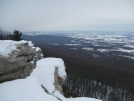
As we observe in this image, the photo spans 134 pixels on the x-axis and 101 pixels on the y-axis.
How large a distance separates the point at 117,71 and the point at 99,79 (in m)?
19.4

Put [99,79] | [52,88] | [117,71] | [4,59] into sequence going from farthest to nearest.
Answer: [117,71]
[99,79]
[52,88]
[4,59]

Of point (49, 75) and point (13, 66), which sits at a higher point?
point (13, 66)

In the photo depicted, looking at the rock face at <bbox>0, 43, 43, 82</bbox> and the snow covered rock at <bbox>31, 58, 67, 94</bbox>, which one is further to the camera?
the snow covered rock at <bbox>31, 58, 67, 94</bbox>

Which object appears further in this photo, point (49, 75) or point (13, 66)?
point (49, 75)

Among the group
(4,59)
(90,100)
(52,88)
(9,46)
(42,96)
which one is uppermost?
(9,46)

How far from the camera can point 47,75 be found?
18.0m

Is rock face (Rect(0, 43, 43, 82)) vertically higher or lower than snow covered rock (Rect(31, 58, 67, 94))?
higher

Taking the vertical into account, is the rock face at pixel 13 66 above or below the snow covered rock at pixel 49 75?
above

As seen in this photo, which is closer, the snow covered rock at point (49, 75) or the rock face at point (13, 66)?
the rock face at point (13, 66)

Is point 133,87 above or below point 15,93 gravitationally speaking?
below

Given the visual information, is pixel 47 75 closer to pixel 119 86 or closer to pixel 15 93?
pixel 15 93

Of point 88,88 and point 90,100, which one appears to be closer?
point 90,100

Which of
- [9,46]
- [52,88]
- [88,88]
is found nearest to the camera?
[9,46]

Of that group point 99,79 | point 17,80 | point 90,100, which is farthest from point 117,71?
point 17,80
